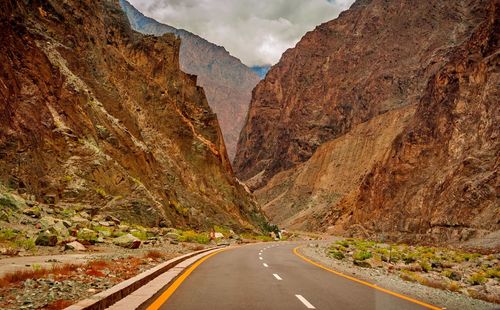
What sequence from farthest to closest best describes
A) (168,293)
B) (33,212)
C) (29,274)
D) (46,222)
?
1. (33,212)
2. (46,222)
3. (168,293)
4. (29,274)

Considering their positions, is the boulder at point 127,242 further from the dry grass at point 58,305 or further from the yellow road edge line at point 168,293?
the dry grass at point 58,305

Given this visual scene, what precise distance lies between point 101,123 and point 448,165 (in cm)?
4468

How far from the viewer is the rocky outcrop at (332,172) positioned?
3957 inches

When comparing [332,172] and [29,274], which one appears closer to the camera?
[29,274]

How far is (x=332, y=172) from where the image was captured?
108938 millimetres

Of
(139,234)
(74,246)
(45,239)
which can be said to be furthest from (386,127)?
(45,239)

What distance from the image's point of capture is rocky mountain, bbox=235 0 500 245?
5478 cm

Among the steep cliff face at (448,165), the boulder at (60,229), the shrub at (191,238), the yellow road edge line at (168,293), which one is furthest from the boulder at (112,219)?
the steep cliff face at (448,165)

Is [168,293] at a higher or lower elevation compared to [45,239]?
lower

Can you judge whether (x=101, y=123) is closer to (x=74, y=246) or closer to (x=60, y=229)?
(x=60, y=229)

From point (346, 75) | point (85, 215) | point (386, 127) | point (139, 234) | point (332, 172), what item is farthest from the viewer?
point (346, 75)

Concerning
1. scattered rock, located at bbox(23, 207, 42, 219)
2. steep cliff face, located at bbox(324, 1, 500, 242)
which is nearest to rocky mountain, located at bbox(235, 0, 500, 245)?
steep cliff face, located at bbox(324, 1, 500, 242)

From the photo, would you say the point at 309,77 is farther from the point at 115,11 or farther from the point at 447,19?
the point at 115,11

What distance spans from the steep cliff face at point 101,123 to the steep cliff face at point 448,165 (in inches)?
896
